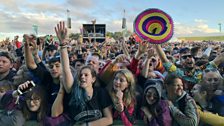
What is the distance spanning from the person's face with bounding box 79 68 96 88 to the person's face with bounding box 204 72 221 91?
4.94ft

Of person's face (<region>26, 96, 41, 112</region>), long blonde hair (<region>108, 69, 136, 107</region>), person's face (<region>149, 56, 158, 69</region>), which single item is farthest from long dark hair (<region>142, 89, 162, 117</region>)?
person's face (<region>149, 56, 158, 69</region>)

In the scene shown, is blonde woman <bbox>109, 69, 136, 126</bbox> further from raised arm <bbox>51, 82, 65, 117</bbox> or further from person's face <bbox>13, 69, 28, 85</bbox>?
person's face <bbox>13, 69, 28, 85</bbox>

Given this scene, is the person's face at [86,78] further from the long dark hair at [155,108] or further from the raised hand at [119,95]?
the long dark hair at [155,108]

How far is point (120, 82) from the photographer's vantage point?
3.33 m

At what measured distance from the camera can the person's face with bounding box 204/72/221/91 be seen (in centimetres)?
366

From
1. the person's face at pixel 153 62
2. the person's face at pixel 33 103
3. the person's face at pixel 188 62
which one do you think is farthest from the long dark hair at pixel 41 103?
the person's face at pixel 188 62

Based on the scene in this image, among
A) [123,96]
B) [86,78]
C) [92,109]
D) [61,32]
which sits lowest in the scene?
[92,109]

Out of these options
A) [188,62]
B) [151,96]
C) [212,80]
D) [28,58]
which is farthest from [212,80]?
[28,58]

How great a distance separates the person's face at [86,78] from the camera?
322cm

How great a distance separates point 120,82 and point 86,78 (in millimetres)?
395

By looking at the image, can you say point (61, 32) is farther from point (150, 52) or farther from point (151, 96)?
point (150, 52)

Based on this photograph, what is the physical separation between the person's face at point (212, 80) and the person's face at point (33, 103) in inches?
82.7

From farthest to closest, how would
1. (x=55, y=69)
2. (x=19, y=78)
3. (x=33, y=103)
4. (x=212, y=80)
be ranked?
(x=19, y=78), (x=212, y=80), (x=55, y=69), (x=33, y=103)

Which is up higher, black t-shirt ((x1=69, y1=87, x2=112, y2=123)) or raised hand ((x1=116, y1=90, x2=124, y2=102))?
raised hand ((x1=116, y1=90, x2=124, y2=102))
